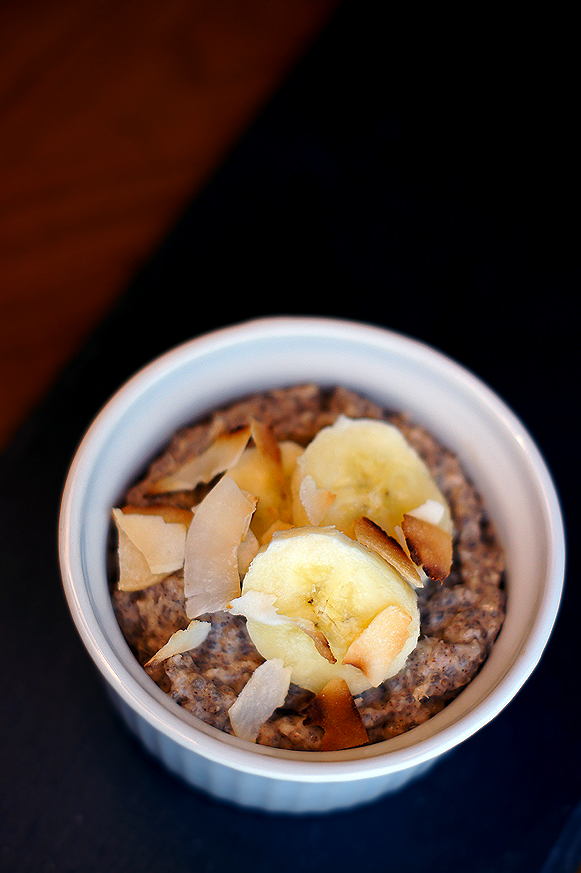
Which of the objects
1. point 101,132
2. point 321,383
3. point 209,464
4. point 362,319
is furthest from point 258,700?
point 101,132

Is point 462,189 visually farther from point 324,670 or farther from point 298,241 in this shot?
point 324,670

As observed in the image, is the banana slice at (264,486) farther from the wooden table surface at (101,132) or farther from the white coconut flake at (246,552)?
the wooden table surface at (101,132)

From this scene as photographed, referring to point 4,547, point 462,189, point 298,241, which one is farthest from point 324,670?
point 462,189

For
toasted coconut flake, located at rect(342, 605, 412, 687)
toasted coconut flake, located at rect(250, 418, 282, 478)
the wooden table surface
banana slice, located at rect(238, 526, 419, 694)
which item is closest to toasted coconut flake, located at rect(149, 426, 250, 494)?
toasted coconut flake, located at rect(250, 418, 282, 478)

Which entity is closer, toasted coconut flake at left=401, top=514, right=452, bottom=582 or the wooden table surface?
toasted coconut flake at left=401, top=514, right=452, bottom=582

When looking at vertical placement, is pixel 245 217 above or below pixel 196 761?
above

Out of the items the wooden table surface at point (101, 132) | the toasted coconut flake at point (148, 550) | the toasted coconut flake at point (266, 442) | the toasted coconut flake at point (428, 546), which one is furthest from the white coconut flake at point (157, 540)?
the wooden table surface at point (101, 132)

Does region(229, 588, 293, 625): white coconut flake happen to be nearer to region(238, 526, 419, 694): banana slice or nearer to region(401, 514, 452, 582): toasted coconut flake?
region(238, 526, 419, 694): banana slice
